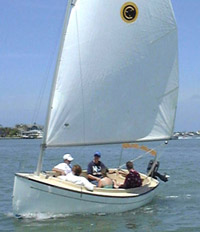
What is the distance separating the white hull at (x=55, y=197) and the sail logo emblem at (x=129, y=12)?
496 centimetres

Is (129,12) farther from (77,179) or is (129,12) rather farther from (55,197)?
(55,197)

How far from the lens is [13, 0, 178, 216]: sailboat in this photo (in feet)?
42.5

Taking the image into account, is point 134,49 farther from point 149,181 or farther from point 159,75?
point 149,181

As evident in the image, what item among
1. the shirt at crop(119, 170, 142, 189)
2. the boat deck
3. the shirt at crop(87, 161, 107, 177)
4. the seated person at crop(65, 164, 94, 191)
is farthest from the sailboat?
the shirt at crop(87, 161, 107, 177)

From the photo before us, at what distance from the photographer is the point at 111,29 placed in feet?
47.1

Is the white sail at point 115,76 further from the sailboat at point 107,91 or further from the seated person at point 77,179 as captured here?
the seated person at point 77,179

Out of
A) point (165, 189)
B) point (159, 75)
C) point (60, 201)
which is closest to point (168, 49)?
point (159, 75)

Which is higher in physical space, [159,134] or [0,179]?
[159,134]

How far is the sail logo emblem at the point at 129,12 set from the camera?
14.5 m

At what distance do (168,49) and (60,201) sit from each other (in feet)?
19.1

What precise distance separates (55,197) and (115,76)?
3.99 m

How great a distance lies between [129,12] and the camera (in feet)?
47.8

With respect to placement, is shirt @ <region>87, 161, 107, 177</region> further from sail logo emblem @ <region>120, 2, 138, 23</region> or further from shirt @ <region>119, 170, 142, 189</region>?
sail logo emblem @ <region>120, 2, 138, 23</region>

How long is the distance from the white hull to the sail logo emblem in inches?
195
